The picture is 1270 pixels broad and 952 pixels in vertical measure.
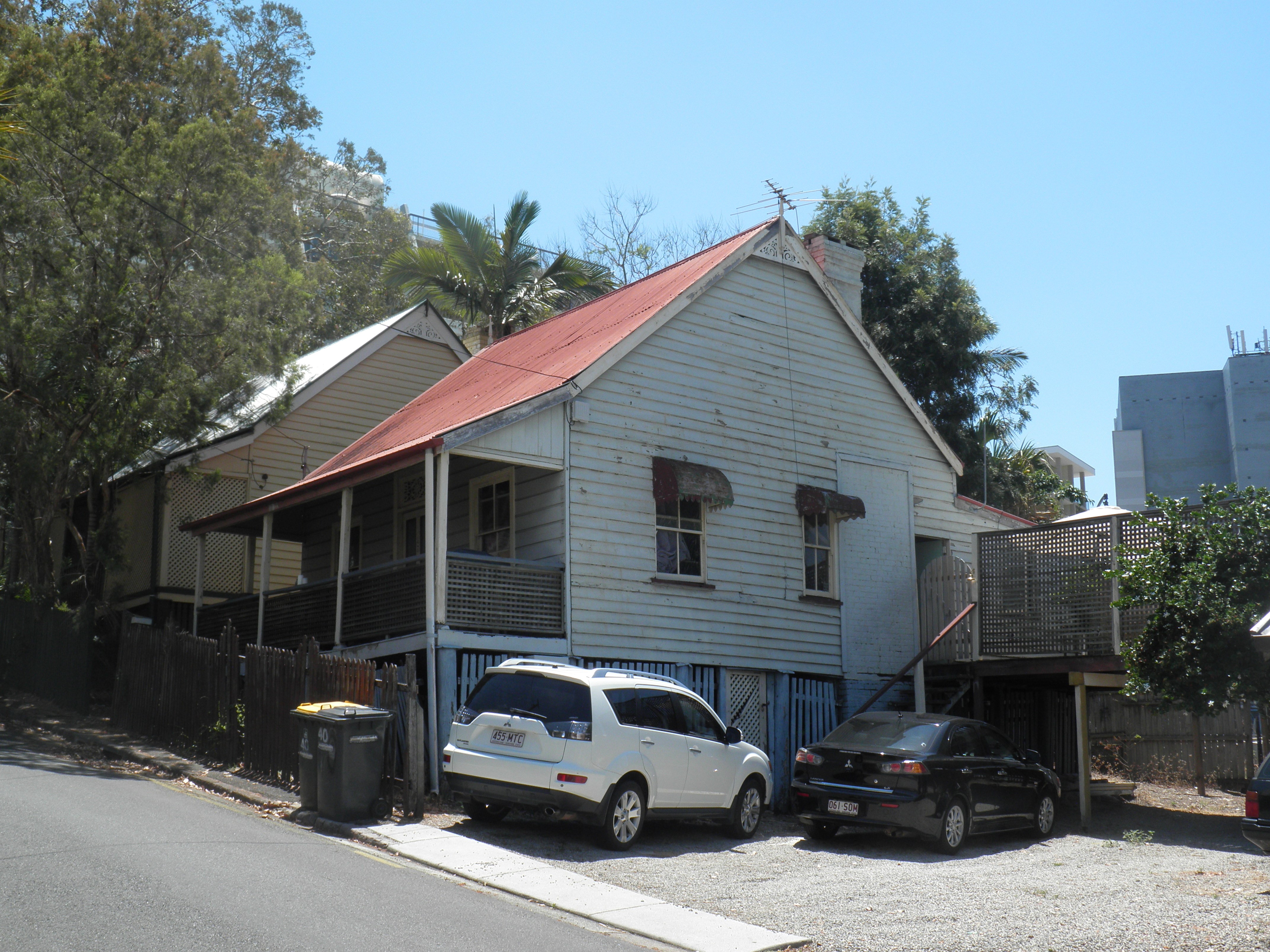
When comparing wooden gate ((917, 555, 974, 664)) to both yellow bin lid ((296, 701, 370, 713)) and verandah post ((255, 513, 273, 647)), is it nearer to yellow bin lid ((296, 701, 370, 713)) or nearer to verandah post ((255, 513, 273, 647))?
yellow bin lid ((296, 701, 370, 713))

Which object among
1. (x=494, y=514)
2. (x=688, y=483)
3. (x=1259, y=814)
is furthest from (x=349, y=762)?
(x=1259, y=814)

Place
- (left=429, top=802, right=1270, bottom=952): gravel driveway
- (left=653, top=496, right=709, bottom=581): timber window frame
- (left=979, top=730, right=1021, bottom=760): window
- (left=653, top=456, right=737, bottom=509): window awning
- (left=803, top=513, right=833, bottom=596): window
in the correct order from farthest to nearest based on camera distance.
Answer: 1. (left=803, top=513, right=833, bottom=596): window
2. (left=653, top=496, right=709, bottom=581): timber window frame
3. (left=653, top=456, right=737, bottom=509): window awning
4. (left=979, top=730, right=1021, bottom=760): window
5. (left=429, top=802, right=1270, bottom=952): gravel driveway

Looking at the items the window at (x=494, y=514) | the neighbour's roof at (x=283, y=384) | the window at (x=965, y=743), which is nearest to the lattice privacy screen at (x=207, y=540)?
the neighbour's roof at (x=283, y=384)

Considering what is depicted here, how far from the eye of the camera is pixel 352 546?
20672 mm

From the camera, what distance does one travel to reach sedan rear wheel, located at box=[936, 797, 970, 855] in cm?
1216

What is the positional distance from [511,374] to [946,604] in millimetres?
7677

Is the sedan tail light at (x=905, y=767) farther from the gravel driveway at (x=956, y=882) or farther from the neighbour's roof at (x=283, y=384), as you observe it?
the neighbour's roof at (x=283, y=384)

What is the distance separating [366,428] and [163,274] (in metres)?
6.43

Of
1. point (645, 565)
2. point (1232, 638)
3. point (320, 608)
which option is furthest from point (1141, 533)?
point (320, 608)

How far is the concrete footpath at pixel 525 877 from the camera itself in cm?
802

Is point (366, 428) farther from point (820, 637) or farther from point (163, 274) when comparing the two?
point (820, 637)

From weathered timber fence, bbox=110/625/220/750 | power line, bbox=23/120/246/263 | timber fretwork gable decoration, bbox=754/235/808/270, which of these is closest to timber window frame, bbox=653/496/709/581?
timber fretwork gable decoration, bbox=754/235/808/270

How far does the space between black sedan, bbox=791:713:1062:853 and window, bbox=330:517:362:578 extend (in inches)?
386

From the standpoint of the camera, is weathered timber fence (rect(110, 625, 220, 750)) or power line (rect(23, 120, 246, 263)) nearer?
weathered timber fence (rect(110, 625, 220, 750))
